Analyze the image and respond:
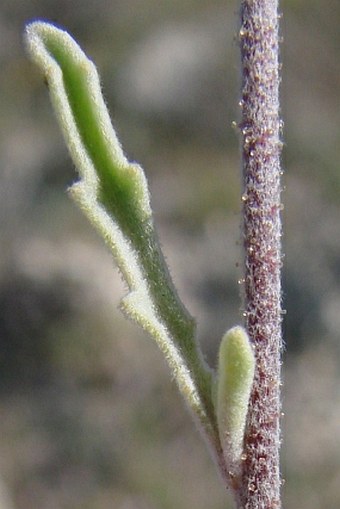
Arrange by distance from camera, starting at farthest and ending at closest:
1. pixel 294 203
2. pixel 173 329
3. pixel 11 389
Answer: pixel 294 203, pixel 11 389, pixel 173 329

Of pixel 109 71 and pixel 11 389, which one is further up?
pixel 109 71

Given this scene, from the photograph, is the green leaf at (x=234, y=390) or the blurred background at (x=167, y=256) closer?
the green leaf at (x=234, y=390)

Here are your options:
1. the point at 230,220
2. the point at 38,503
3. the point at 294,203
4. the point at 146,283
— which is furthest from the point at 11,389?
the point at 146,283

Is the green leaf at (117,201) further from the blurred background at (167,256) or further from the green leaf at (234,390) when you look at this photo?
the blurred background at (167,256)

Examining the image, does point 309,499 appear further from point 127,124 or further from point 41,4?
point 41,4

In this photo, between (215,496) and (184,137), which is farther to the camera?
(184,137)

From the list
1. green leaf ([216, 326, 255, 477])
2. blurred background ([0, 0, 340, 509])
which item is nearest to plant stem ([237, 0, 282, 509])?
green leaf ([216, 326, 255, 477])

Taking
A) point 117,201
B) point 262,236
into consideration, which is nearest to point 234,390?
point 262,236

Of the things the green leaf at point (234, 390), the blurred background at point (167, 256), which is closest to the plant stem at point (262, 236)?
the green leaf at point (234, 390)
